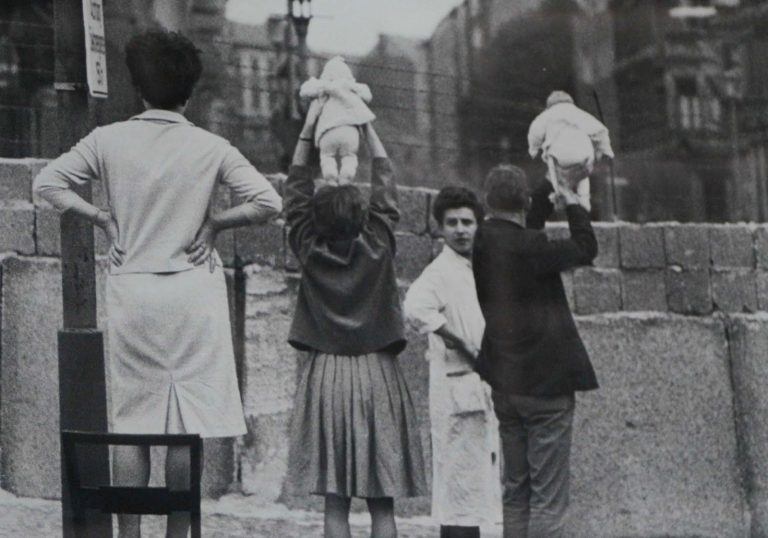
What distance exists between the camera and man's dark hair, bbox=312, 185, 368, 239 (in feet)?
13.1

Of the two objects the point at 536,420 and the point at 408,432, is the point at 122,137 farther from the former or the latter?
the point at 536,420

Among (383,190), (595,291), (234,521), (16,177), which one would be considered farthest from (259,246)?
(595,291)

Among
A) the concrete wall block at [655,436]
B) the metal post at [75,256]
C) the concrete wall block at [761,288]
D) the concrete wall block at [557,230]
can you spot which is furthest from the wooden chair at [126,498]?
the concrete wall block at [761,288]

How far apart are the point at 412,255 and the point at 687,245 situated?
140 cm

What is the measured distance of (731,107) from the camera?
616 centimetres

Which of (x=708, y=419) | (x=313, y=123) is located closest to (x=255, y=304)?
(x=313, y=123)

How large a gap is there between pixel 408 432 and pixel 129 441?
1.30 metres

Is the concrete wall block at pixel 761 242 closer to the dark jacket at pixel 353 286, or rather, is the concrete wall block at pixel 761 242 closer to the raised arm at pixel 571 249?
the raised arm at pixel 571 249

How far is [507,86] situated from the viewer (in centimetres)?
586

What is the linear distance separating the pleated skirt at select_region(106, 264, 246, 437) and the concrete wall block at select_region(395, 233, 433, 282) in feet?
6.78

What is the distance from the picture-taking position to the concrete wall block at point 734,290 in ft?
19.7

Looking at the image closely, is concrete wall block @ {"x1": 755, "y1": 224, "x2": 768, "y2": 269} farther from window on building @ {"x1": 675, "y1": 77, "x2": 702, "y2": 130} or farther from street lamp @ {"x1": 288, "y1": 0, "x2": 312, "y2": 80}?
street lamp @ {"x1": 288, "y1": 0, "x2": 312, "y2": 80}

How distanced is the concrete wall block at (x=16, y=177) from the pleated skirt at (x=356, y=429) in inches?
63.5

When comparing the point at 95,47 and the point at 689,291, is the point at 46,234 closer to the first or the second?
the point at 95,47
